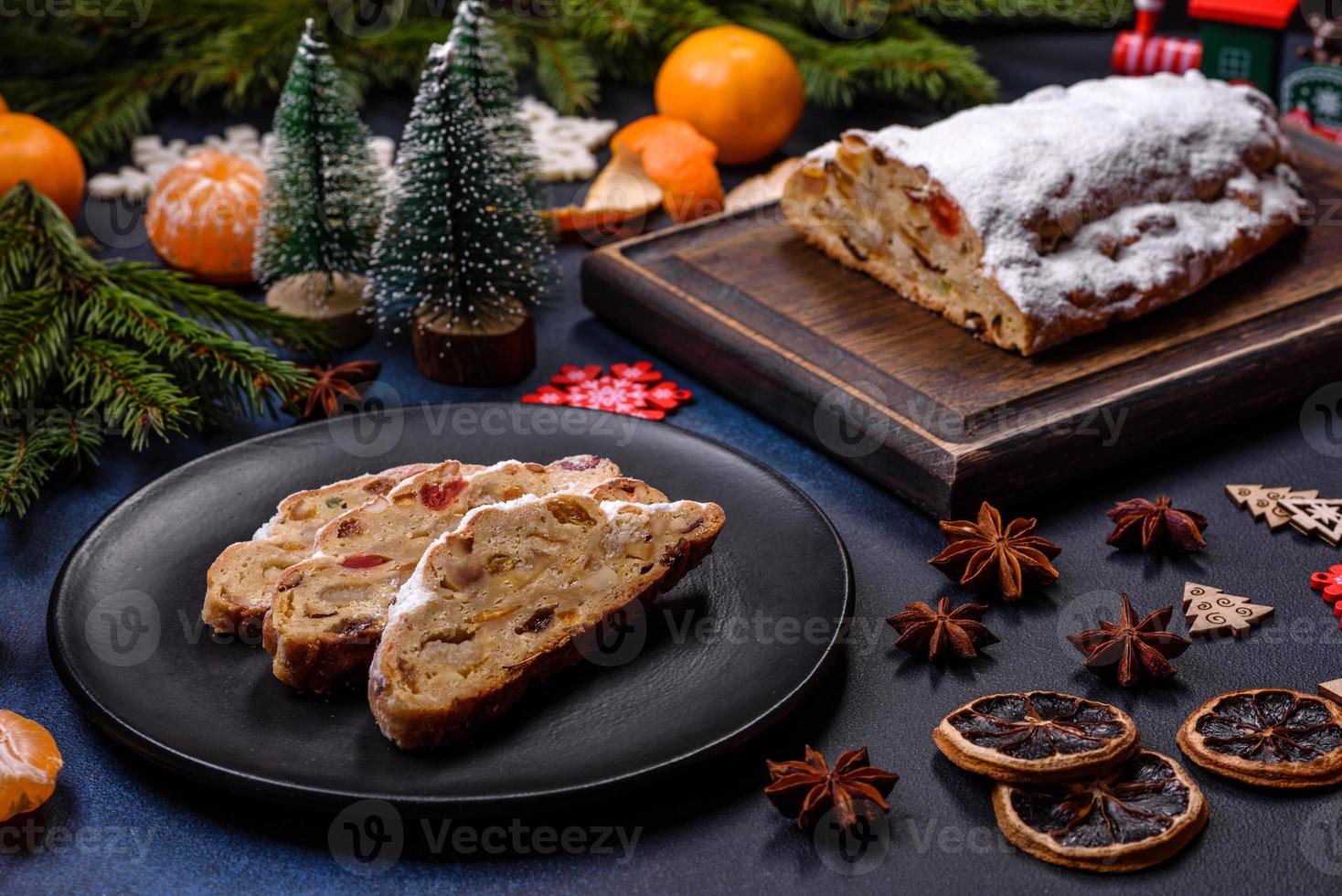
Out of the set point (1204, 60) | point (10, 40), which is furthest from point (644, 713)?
point (10, 40)

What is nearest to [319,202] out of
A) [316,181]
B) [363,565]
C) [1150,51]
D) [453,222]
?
[316,181]

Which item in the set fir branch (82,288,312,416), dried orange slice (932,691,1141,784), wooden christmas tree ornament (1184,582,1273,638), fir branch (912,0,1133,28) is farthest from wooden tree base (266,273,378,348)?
fir branch (912,0,1133,28)

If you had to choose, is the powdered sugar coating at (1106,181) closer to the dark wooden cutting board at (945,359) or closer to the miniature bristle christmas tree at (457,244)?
the dark wooden cutting board at (945,359)

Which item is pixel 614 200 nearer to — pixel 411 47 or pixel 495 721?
pixel 411 47

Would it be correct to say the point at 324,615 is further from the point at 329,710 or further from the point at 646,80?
the point at 646,80

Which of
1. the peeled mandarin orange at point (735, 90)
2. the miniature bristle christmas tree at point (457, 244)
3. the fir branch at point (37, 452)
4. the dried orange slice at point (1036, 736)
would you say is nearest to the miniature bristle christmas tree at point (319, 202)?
the miniature bristle christmas tree at point (457, 244)

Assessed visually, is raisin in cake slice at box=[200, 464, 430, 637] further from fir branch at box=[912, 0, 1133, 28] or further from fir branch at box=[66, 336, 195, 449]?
fir branch at box=[912, 0, 1133, 28]
